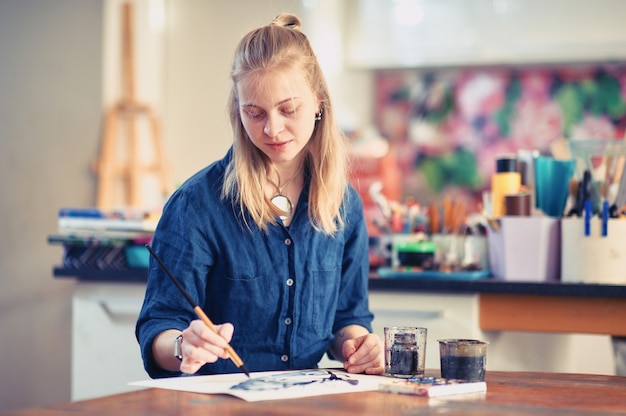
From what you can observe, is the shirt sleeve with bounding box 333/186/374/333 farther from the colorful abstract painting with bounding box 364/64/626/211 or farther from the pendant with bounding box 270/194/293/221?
the colorful abstract painting with bounding box 364/64/626/211

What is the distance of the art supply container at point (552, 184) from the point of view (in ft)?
7.55

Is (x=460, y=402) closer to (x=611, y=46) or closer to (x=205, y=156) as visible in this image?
(x=205, y=156)

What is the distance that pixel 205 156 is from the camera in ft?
13.6

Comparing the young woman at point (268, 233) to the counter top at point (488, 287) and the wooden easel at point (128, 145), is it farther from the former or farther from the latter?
the wooden easel at point (128, 145)

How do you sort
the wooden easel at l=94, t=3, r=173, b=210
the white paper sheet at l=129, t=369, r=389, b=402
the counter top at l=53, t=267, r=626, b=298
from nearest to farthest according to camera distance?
the white paper sheet at l=129, t=369, r=389, b=402
the counter top at l=53, t=267, r=626, b=298
the wooden easel at l=94, t=3, r=173, b=210

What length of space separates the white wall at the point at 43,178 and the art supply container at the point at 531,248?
1901mm

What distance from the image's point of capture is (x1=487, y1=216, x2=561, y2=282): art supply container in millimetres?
2289

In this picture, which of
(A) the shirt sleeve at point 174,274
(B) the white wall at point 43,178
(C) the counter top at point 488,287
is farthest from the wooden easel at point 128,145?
(A) the shirt sleeve at point 174,274

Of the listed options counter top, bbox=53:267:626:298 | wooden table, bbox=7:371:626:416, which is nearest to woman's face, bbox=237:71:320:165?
wooden table, bbox=7:371:626:416

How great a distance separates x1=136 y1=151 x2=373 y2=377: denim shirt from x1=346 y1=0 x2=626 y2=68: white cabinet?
3329 millimetres

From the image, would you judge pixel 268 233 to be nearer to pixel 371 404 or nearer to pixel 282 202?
pixel 282 202

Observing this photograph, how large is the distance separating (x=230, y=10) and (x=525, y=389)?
3140mm

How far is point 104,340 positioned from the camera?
257cm

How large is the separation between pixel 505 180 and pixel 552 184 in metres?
0.12
